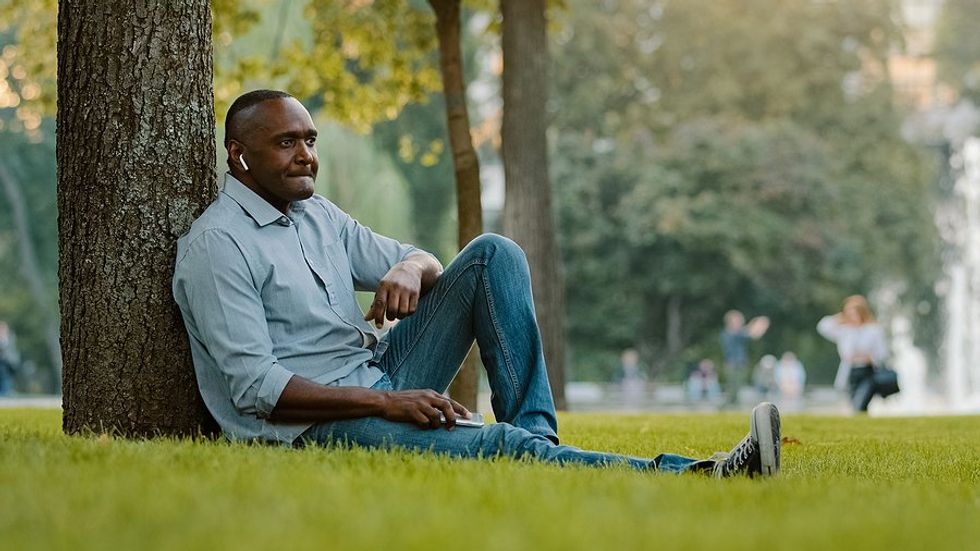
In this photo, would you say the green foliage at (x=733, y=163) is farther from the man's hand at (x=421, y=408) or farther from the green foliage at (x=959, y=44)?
the man's hand at (x=421, y=408)

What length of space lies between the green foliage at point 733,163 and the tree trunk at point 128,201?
112 feet

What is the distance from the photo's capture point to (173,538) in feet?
9.77

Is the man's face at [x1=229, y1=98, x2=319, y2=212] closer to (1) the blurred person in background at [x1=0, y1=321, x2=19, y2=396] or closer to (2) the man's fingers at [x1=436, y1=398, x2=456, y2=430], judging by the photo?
(2) the man's fingers at [x1=436, y1=398, x2=456, y2=430]

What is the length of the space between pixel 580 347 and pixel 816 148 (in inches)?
389

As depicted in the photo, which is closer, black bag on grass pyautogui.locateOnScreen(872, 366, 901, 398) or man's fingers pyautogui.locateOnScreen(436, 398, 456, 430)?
man's fingers pyautogui.locateOnScreen(436, 398, 456, 430)

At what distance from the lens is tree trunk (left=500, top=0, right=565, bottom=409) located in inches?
565

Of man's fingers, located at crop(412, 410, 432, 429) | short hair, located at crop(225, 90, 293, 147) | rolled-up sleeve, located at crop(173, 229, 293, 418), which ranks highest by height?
short hair, located at crop(225, 90, 293, 147)

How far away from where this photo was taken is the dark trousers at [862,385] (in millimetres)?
17422

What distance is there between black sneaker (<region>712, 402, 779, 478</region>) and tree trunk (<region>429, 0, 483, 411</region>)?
7.00m

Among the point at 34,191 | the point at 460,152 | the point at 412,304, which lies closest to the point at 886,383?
the point at 460,152

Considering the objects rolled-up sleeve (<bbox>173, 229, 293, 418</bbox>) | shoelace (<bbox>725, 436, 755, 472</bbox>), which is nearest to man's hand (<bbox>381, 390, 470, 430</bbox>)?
rolled-up sleeve (<bbox>173, 229, 293, 418</bbox>)

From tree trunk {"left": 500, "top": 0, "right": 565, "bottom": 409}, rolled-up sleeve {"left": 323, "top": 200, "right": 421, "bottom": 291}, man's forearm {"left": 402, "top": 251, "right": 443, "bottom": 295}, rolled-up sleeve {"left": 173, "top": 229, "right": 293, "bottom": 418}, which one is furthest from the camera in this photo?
tree trunk {"left": 500, "top": 0, "right": 565, "bottom": 409}

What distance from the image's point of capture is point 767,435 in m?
4.72

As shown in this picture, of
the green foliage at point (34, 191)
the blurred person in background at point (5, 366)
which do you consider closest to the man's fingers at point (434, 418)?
the blurred person in background at point (5, 366)
